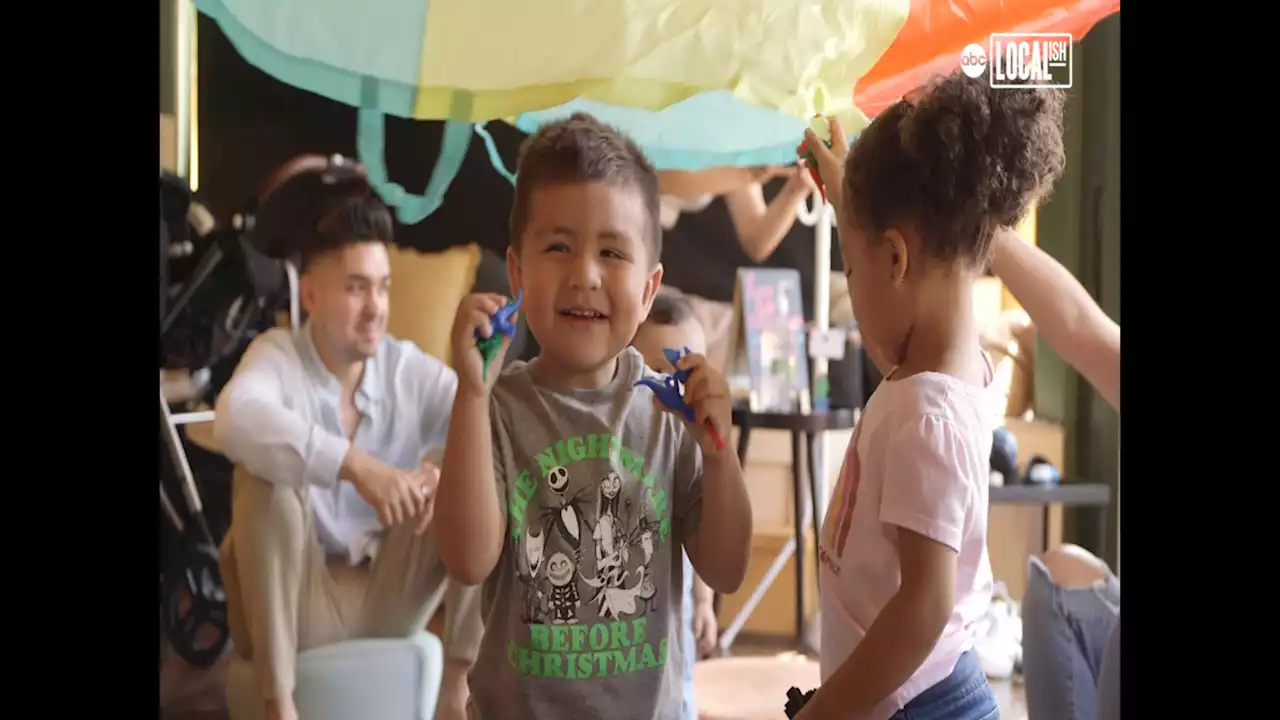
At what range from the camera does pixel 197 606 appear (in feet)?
4.28

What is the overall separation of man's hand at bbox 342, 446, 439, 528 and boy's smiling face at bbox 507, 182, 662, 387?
21cm

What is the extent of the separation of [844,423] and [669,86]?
45 centimetres

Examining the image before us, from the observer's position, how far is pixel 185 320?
1299mm

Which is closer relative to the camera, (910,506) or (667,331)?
(910,506)

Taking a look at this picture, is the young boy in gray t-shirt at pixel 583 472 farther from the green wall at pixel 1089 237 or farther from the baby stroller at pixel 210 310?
the green wall at pixel 1089 237

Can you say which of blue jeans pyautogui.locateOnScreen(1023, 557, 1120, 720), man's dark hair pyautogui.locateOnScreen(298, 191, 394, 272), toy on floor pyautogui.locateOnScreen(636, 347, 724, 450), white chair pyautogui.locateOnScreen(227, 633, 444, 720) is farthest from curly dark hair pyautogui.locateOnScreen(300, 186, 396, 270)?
blue jeans pyautogui.locateOnScreen(1023, 557, 1120, 720)

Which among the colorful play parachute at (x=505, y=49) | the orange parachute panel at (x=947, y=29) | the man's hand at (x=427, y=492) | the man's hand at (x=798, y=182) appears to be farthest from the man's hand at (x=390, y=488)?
the orange parachute panel at (x=947, y=29)

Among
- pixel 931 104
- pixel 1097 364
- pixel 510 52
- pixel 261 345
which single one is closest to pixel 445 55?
pixel 510 52

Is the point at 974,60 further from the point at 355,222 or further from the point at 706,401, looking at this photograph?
the point at 355,222

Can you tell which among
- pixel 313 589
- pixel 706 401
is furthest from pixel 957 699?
pixel 313 589

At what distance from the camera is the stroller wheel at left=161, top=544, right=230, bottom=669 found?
1306mm

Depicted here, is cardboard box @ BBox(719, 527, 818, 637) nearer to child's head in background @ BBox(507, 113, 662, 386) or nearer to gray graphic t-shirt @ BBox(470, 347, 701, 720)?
gray graphic t-shirt @ BBox(470, 347, 701, 720)

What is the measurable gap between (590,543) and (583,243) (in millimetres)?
342

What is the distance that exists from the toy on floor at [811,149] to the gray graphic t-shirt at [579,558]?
0.31 metres
